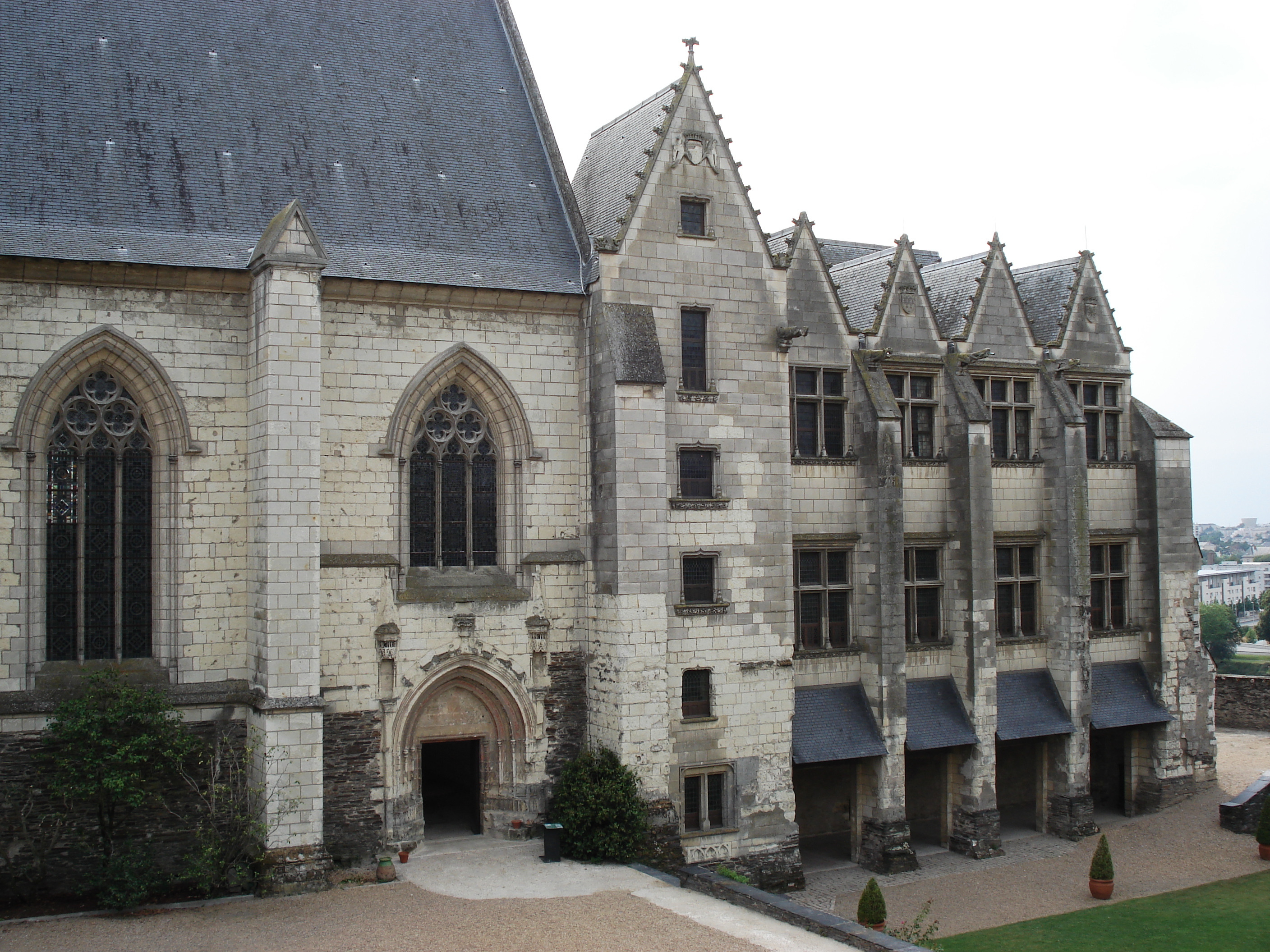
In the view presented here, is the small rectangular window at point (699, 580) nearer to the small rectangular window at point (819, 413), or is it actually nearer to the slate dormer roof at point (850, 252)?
the small rectangular window at point (819, 413)

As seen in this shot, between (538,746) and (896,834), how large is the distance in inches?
314

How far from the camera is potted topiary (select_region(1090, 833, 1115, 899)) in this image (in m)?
22.3

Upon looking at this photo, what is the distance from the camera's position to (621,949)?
1589 centimetres

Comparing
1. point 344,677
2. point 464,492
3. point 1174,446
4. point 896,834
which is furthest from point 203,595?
point 1174,446

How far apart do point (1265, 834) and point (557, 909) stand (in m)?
16.4

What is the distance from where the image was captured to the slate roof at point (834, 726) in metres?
23.4

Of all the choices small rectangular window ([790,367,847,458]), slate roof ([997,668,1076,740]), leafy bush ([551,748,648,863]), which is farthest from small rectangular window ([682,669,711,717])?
slate roof ([997,668,1076,740])

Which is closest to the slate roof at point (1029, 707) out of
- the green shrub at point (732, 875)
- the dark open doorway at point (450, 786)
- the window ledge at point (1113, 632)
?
the window ledge at point (1113, 632)

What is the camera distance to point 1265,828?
24719mm

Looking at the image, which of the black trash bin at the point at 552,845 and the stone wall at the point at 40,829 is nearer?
the stone wall at the point at 40,829

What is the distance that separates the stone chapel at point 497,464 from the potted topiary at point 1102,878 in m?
2.96

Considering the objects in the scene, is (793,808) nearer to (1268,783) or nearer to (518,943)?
(518,943)

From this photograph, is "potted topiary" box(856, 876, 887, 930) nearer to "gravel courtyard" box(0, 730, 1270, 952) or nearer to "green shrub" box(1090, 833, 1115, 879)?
"gravel courtyard" box(0, 730, 1270, 952)

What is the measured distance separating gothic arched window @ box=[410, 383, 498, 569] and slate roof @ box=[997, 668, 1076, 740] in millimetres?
12441
